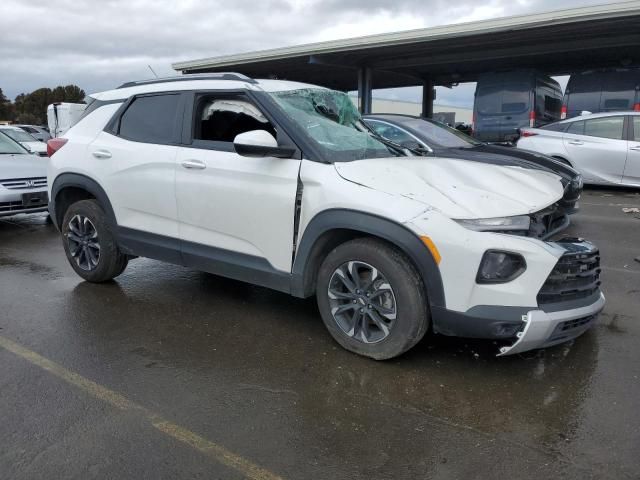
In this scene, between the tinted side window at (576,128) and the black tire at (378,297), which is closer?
the black tire at (378,297)

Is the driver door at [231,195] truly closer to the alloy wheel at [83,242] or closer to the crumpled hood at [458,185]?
→ the crumpled hood at [458,185]

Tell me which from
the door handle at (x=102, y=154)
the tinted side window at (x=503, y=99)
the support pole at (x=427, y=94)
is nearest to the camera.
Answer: the door handle at (x=102, y=154)

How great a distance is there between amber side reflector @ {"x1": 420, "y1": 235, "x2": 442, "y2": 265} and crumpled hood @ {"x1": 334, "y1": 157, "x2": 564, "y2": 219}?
0.60 ft

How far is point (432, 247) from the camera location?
3.14 m

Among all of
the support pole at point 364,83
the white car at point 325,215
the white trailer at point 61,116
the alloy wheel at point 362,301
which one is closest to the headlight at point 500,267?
the white car at point 325,215

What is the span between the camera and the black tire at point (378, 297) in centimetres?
328

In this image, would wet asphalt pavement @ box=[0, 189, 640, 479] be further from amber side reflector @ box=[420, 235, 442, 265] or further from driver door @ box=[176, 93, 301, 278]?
amber side reflector @ box=[420, 235, 442, 265]

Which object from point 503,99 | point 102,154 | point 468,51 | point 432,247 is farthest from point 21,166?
point 468,51

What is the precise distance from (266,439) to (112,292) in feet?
9.35

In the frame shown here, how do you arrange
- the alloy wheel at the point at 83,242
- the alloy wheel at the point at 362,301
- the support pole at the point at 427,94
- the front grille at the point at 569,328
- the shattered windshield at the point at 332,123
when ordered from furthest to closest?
the support pole at the point at 427,94
the alloy wheel at the point at 83,242
the shattered windshield at the point at 332,123
the alloy wheel at the point at 362,301
the front grille at the point at 569,328

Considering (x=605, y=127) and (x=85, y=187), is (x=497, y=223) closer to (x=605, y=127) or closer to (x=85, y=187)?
(x=85, y=187)

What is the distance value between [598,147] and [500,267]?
8249 millimetres

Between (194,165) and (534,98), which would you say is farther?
(534,98)

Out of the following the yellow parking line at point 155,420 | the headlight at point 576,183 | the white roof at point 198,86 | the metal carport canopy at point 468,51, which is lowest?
the yellow parking line at point 155,420
